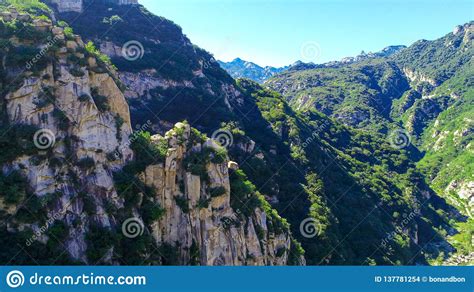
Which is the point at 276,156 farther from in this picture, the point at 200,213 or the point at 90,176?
the point at 90,176

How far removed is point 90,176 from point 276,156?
4736 cm

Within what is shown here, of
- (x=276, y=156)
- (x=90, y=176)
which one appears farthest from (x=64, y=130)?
(x=276, y=156)

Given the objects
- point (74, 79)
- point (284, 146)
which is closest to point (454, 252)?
point (284, 146)

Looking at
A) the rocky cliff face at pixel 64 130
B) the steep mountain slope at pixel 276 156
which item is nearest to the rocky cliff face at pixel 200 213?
the steep mountain slope at pixel 276 156

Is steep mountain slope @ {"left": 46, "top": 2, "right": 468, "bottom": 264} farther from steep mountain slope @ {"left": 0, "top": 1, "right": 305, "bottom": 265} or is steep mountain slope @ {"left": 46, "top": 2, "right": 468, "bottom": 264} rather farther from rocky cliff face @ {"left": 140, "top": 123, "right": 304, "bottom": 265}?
steep mountain slope @ {"left": 0, "top": 1, "right": 305, "bottom": 265}

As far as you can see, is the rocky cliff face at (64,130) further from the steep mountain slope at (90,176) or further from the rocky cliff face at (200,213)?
the rocky cliff face at (200,213)

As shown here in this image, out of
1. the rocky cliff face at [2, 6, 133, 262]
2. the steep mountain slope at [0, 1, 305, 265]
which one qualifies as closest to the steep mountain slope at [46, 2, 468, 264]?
the steep mountain slope at [0, 1, 305, 265]

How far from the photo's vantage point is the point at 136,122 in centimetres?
5972

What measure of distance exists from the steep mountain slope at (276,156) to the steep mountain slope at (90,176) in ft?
19.4

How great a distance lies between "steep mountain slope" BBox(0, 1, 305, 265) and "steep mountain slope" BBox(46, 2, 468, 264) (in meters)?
5.91

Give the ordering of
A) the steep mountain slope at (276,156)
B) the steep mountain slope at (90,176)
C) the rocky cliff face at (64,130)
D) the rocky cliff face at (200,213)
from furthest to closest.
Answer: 1. the steep mountain slope at (276,156)
2. the rocky cliff face at (200,213)
3. the rocky cliff face at (64,130)
4. the steep mountain slope at (90,176)

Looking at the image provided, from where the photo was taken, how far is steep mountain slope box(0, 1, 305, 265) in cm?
2647

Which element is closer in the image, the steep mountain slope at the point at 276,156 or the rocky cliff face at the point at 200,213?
the rocky cliff face at the point at 200,213

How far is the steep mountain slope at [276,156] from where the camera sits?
2410 inches
